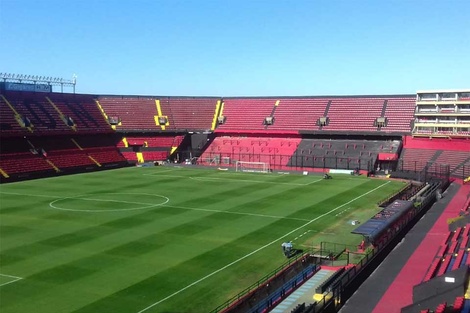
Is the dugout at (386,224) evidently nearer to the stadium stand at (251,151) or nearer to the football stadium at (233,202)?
the football stadium at (233,202)

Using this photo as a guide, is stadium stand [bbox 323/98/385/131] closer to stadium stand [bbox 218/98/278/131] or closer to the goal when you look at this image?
stadium stand [bbox 218/98/278/131]

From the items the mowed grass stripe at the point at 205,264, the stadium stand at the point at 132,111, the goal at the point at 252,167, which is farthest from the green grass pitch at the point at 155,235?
the stadium stand at the point at 132,111

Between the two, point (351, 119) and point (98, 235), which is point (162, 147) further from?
point (98, 235)

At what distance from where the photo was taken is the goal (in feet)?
222

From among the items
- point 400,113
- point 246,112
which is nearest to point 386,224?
point 400,113

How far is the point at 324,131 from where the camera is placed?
74562 mm

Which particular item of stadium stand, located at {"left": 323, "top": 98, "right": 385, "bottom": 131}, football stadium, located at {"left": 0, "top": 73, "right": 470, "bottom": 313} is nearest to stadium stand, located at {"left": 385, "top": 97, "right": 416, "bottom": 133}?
football stadium, located at {"left": 0, "top": 73, "right": 470, "bottom": 313}

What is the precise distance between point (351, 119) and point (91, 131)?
130ft

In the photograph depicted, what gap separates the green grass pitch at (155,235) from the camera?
868 inches

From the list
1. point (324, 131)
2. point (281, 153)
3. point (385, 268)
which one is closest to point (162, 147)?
point (281, 153)

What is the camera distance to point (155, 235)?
31.7 m

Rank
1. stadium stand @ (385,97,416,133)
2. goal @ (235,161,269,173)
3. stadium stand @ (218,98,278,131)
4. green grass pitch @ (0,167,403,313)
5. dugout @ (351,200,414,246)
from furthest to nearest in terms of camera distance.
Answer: stadium stand @ (218,98,278,131) < stadium stand @ (385,97,416,133) < goal @ (235,161,269,173) < dugout @ (351,200,414,246) < green grass pitch @ (0,167,403,313)

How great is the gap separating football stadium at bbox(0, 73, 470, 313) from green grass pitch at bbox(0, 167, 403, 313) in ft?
0.46

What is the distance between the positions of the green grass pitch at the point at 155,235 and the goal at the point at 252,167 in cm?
1165
